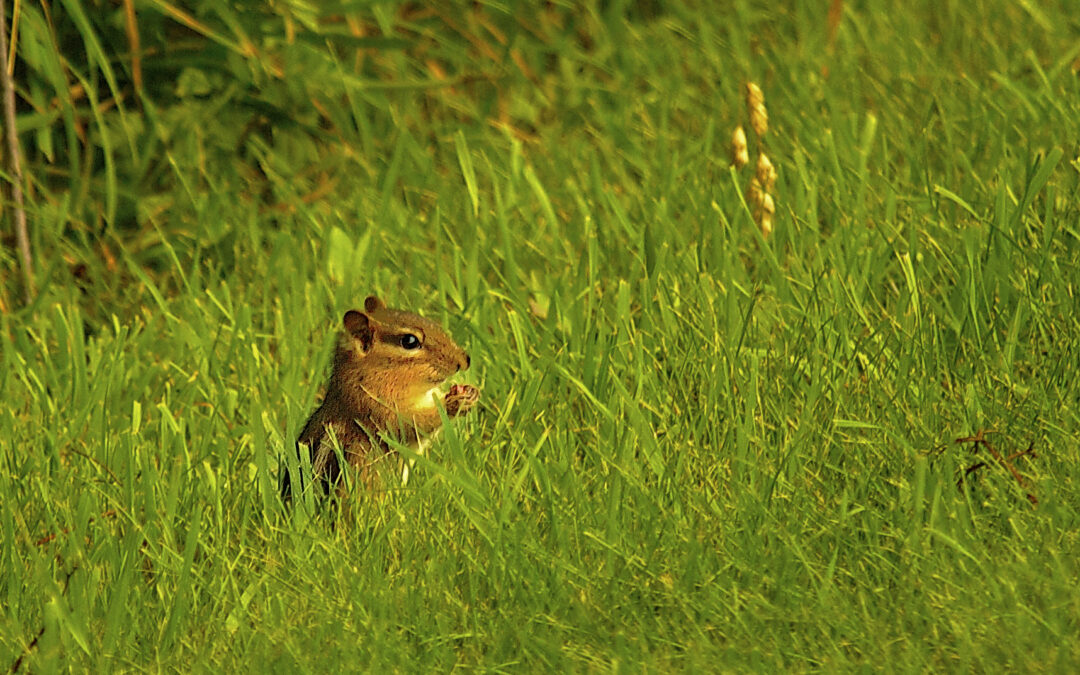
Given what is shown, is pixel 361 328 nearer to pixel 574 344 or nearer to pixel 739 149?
pixel 574 344

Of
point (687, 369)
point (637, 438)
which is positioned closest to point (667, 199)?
point (687, 369)

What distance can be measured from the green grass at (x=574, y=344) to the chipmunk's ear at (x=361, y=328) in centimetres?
30

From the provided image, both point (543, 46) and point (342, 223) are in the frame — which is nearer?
point (342, 223)

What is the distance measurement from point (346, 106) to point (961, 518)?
363 centimetres

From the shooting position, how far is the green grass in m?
3.07

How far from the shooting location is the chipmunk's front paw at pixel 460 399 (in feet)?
12.2

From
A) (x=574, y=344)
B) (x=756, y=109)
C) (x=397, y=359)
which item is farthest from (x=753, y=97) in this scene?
(x=397, y=359)

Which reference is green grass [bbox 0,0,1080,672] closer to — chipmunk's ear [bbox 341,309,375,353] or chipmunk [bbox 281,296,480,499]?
chipmunk [bbox 281,296,480,499]

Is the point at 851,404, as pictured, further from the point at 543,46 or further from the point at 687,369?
the point at 543,46

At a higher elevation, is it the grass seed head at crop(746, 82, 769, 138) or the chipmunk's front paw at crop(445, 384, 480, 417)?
the grass seed head at crop(746, 82, 769, 138)

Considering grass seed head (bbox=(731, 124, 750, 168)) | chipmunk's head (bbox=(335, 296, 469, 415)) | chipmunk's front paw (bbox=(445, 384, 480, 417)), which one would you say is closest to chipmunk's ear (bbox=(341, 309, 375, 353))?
chipmunk's head (bbox=(335, 296, 469, 415))

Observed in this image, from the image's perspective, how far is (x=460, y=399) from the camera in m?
3.72

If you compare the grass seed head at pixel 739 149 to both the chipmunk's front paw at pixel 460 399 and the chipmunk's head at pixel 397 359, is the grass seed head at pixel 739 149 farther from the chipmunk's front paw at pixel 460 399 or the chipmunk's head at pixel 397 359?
the chipmunk's front paw at pixel 460 399

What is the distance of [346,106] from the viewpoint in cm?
610
